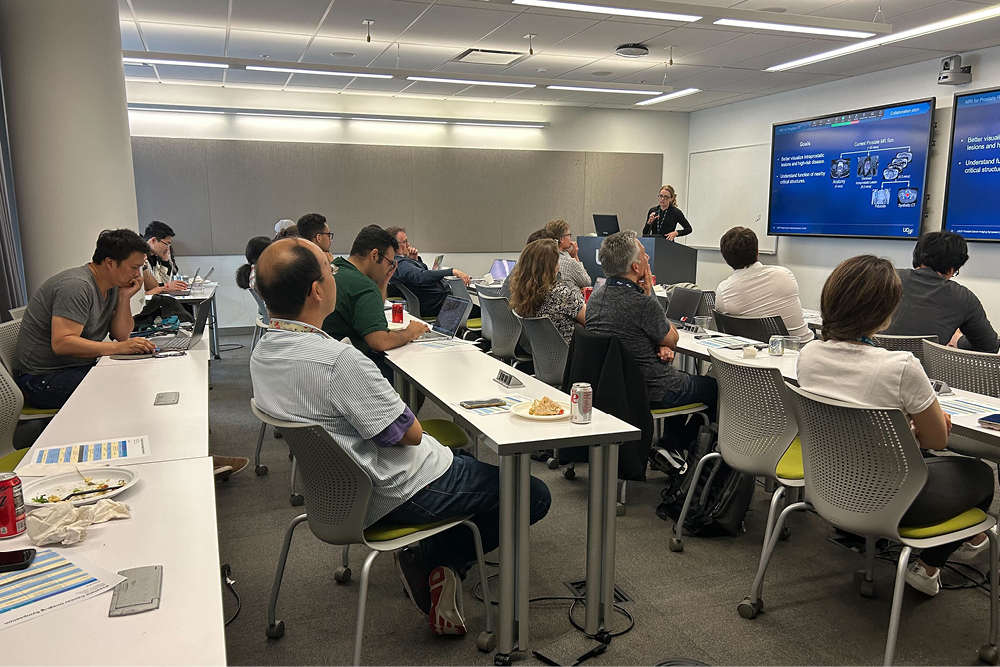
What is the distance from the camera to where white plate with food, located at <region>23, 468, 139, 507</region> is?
1.70 metres

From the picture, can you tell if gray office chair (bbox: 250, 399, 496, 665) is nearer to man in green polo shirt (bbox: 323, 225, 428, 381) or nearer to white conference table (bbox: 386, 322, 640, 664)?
white conference table (bbox: 386, 322, 640, 664)

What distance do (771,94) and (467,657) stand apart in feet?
29.8

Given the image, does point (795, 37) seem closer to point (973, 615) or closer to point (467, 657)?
point (973, 615)

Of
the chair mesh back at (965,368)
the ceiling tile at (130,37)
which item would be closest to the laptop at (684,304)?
the chair mesh back at (965,368)

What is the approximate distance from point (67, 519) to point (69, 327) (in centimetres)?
222

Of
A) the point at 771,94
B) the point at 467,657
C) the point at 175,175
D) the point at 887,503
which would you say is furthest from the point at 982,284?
the point at 175,175

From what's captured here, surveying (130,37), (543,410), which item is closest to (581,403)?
(543,410)

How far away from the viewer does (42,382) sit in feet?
11.1

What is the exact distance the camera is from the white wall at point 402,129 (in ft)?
29.1

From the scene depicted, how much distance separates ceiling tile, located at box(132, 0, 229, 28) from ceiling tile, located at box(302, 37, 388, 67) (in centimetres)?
102

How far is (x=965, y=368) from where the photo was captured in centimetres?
297

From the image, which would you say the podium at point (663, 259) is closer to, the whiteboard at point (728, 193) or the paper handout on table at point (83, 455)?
the whiteboard at point (728, 193)

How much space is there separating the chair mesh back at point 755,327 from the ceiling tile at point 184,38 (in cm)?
518

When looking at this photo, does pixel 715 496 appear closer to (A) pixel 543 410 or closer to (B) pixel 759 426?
(B) pixel 759 426
